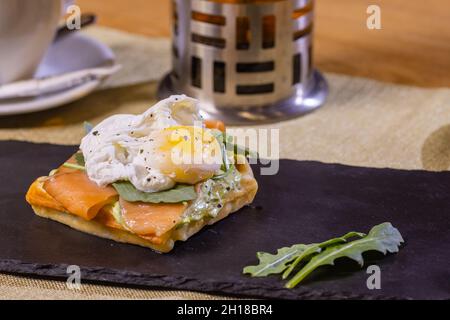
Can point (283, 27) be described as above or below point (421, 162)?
above

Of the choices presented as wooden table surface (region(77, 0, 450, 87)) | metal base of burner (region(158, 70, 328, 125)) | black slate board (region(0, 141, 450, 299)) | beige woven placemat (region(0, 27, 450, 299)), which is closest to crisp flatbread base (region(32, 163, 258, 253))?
black slate board (region(0, 141, 450, 299))

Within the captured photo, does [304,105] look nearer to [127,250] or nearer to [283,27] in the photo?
[283,27]

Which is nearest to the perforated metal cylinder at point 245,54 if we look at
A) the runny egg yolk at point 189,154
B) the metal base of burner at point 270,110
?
the metal base of burner at point 270,110

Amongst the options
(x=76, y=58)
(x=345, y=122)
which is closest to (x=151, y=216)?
(x=345, y=122)

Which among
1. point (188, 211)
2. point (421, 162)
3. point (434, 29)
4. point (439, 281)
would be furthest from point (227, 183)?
point (434, 29)

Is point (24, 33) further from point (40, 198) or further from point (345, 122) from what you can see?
point (345, 122)

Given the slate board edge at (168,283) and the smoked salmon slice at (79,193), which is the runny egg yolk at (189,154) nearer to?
the smoked salmon slice at (79,193)

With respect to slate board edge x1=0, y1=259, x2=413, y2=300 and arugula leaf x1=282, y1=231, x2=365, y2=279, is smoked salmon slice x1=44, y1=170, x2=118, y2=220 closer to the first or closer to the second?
slate board edge x1=0, y1=259, x2=413, y2=300
